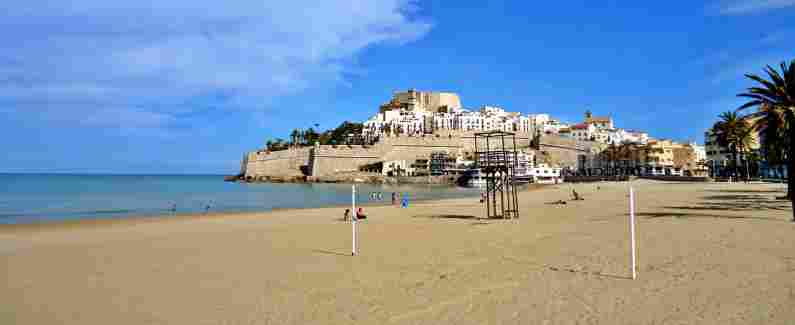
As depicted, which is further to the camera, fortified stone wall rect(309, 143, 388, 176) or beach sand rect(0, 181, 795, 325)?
fortified stone wall rect(309, 143, 388, 176)

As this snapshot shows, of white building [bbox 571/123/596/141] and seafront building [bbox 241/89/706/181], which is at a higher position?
white building [bbox 571/123/596/141]

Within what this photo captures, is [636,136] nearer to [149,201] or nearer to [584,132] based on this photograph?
[584,132]

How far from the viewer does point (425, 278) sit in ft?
26.3

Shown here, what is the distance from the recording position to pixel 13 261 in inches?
432

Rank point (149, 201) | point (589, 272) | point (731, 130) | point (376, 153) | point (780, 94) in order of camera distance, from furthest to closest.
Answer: point (376, 153)
point (731, 130)
point (149, 201)
point (780, 94)
point (589, 272)

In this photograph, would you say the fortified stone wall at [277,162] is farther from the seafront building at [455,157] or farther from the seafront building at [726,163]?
the seafront building at [726,163]

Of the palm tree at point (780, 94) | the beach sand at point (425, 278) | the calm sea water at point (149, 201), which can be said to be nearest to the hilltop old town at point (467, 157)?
the calm sea water at point (149, 201)

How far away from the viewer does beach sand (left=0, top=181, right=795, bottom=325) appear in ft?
19.3

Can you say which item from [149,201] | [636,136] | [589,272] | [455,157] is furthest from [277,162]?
[589,272]

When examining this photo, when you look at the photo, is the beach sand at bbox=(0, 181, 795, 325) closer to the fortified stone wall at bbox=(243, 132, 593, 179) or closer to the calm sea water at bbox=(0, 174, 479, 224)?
the calm sea water at bbox=(0, 174, 479, 224)

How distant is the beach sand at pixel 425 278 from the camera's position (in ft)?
19.3

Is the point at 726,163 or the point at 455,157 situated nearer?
the point at 726,163

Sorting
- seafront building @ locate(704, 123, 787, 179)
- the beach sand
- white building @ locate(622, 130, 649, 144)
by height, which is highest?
white building @ locate(622, 130, 649, 144)

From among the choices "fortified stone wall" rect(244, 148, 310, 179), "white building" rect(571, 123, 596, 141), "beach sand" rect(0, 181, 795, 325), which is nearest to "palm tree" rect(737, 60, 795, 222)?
"beach sand" rect(0, 181, 795, 325)
